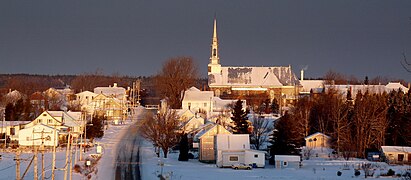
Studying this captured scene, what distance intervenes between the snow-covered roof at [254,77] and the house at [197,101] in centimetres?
1752

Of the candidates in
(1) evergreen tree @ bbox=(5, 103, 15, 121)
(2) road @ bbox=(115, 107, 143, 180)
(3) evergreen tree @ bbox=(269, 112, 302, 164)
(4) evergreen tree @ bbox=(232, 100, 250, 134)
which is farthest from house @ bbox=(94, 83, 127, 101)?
(3) evergreen tree @ bbox=(269, 112, 302, 164)

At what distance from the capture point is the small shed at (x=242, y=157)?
32.4 meters

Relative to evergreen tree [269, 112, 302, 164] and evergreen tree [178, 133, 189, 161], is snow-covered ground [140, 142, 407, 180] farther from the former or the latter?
evergreen tree [269, 112, 302, 164]

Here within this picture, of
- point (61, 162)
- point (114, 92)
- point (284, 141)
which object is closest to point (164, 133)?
point (284, 141)

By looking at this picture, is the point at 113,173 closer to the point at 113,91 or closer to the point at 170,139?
the point at 170,139

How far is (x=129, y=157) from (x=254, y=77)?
163ft

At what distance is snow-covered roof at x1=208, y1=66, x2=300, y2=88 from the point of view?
264ft

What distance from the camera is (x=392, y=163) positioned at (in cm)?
3475

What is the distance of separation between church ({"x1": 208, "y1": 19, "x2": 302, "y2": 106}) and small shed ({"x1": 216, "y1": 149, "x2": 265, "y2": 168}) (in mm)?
44362

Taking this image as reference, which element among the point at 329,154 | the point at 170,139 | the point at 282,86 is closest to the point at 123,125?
the point at 170,139

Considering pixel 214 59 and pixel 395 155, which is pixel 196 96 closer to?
pixel 214 59

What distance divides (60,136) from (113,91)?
28.8 meters

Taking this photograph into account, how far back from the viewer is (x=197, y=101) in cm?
6169

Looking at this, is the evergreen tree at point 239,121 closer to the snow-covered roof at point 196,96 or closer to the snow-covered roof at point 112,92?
the snow-covered roof at point 196,96
